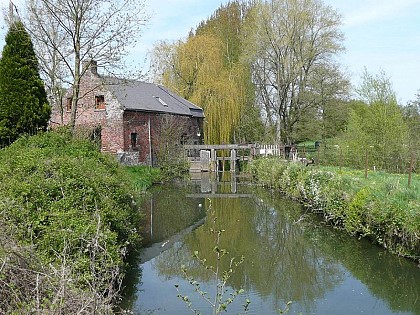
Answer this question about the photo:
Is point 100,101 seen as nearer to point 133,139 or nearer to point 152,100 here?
point 133,139

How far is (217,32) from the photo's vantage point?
38406mm

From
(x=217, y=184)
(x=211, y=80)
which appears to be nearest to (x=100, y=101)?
(x=211, y=80)

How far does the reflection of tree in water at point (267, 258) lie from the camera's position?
341 inches

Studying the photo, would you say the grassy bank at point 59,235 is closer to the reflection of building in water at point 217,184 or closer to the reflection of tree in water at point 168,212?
the reflection of tree in water at point 168,212

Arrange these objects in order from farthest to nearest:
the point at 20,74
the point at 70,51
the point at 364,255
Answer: the point at 70,51 < the point at 20,74 < the point at 364,255

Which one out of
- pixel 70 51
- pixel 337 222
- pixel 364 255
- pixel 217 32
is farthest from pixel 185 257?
pixel 217 32

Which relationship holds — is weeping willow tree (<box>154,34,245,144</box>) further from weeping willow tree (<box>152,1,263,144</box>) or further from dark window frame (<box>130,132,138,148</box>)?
dark window frame (<box>130,132,138,148</box>)

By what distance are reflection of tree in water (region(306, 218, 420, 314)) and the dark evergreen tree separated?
30.4ft

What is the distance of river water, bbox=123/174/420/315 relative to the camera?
7793 mm

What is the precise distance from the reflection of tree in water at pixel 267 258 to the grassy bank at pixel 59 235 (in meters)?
1.69

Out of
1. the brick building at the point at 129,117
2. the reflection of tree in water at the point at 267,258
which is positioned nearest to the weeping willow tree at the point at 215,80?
the brick building at the point at 129,117

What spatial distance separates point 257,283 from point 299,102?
25.9 metres

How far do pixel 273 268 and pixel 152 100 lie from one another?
2339 cm

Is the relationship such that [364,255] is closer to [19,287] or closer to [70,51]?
[19,287]
